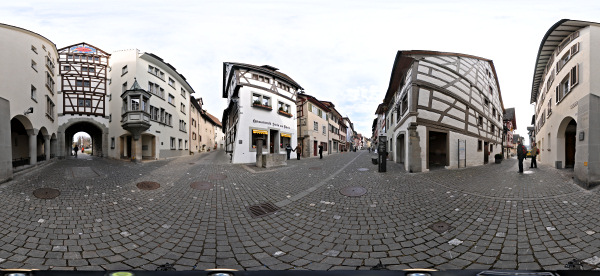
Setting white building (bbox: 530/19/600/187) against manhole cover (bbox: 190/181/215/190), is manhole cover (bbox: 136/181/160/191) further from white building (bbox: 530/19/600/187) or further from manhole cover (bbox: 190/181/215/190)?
white building (bbox: 530/19/600/187)

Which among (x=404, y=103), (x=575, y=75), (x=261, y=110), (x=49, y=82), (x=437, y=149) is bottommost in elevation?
(x=437, y=149)

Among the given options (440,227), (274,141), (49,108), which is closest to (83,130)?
(49,108)

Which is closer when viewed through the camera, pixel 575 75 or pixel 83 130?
pixel 575 75

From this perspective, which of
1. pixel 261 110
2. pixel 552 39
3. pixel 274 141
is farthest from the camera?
pixel 274 141

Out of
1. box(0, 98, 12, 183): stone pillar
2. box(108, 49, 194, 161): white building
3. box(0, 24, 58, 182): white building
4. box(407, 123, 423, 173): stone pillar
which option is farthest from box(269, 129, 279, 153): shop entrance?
box(0, 98, 12, 183): stone pillar

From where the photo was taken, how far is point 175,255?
119 inches

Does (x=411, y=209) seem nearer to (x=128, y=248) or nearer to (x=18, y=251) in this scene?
(x=128, y=248)

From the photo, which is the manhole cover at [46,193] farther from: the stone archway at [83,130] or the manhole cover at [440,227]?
the stone archway at [83,130]

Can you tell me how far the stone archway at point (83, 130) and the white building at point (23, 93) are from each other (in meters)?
3.76

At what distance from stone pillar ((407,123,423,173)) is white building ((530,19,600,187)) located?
472 centimetres

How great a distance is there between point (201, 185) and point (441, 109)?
1169 cm

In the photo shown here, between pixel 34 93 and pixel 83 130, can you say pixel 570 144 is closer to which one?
pixel 34 93

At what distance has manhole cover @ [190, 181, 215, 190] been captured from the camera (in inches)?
263

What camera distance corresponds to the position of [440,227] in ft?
12.5
